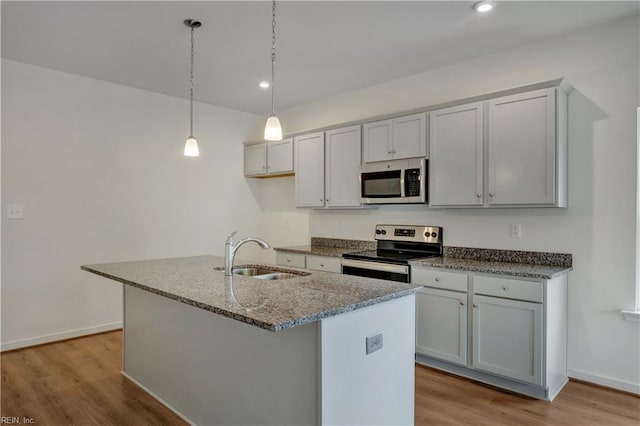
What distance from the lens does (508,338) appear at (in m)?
2.71

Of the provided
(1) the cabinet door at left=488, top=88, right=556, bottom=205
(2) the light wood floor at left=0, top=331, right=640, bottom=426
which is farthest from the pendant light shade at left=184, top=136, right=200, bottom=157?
(1) the cabinet door at left=488, top=88, right=556, bottom=205

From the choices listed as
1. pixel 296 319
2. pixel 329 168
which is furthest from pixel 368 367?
pixel 329 168

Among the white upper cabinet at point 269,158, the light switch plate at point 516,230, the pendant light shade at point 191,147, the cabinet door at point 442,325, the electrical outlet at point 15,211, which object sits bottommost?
the cabinet door at point 442,325

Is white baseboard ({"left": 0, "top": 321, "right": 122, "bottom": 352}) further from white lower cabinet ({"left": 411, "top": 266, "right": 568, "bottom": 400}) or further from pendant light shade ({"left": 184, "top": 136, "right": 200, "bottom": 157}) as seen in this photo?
white lower cabinet ({"left": 411, "top": 266, "right": 568, "bottom": 400})

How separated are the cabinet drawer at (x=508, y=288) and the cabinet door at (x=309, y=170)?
1.97 metres

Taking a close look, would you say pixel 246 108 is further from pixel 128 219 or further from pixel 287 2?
pixel 287 2

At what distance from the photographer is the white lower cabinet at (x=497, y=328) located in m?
2.59

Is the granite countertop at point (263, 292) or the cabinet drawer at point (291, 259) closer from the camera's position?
the granite countertop at point (263, 292)

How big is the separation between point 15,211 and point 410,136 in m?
3.57

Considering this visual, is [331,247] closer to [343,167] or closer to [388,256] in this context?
[343,167]

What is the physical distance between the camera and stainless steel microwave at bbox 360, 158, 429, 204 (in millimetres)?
3424

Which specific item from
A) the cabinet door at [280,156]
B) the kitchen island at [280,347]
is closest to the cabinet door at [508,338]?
the kitchen island at [280,347]

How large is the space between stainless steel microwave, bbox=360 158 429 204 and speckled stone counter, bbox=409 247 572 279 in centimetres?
57

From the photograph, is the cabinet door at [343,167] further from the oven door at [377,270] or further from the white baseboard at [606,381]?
the white baseboard at [606,381]
